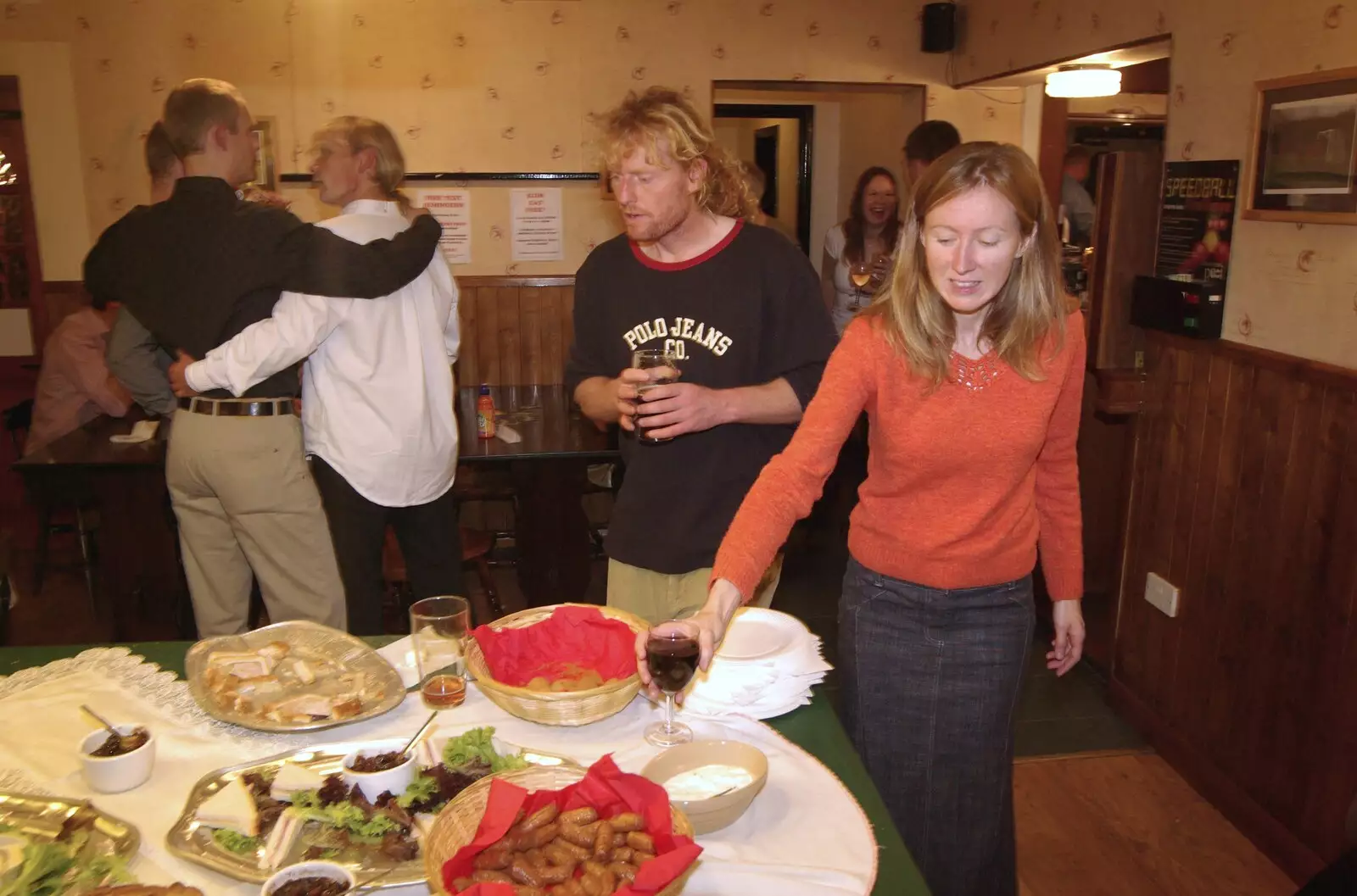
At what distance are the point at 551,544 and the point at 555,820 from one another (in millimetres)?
2648

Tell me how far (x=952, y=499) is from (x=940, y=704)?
0.36 metres

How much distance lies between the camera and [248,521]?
2.70m

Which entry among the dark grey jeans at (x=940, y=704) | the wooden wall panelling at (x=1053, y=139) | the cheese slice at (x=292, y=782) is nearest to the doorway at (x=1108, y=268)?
the wooden wall panelling at (x=1053, y=139)

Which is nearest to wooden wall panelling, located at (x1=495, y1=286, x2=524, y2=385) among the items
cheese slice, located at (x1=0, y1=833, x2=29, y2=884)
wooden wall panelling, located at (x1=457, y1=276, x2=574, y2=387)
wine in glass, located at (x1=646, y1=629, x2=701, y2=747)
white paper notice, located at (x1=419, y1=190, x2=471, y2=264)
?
wooden wall panelling, located at (x1=457, y1=276, x2=574, y2=387)

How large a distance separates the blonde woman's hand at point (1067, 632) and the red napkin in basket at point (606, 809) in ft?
3.25

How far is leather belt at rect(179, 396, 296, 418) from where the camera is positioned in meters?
2.64

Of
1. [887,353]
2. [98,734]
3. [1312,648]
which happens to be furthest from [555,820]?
[1312,648]

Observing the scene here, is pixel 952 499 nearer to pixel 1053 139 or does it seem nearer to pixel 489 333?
pixel 489 333

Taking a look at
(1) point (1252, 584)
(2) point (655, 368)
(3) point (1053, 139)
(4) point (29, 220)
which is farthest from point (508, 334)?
(1) point (1252, 584)

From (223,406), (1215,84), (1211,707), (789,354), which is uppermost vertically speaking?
(1215,84)

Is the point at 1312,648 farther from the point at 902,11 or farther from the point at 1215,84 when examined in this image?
the point at 902,11

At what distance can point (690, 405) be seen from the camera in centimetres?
195

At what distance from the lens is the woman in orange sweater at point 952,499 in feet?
5.12

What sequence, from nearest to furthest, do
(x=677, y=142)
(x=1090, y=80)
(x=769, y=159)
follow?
(x=677, y=142), (x=1090, y=80), (x=769, y=159)
